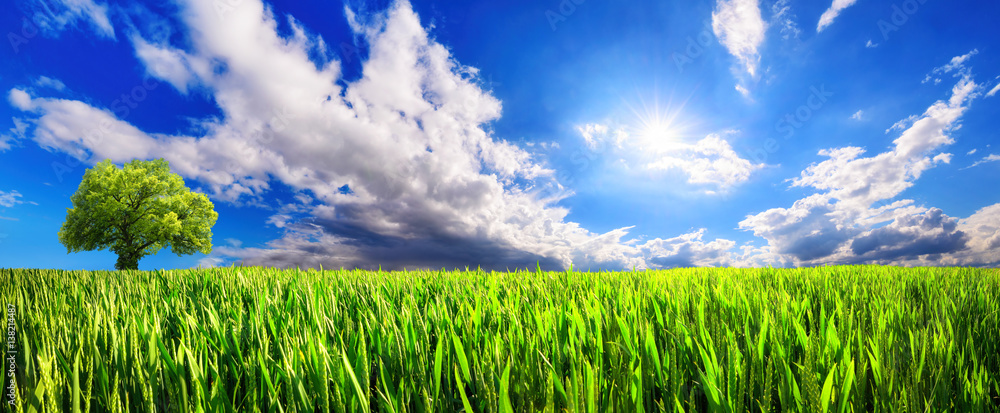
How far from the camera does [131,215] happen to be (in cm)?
2519

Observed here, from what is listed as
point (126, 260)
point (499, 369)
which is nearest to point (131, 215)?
point (126, 260)

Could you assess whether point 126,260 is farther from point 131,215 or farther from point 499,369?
point 499,369

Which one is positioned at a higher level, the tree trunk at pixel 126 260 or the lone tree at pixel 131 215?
the lone tree at pixel 131 215

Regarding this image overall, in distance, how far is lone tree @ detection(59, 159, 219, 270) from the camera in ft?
79.2

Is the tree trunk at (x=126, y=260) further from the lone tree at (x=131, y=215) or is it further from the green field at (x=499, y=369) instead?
the green field at (x=499, y=369)

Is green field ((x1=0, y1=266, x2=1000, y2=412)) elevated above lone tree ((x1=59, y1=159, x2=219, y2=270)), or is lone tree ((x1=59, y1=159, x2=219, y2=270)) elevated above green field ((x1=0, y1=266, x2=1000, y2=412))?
lone tree ((x1=59, y1=159, x2=219, y2=270))

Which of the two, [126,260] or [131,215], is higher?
[131,215]

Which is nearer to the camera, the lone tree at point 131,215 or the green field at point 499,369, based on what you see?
the green field at point 499,369

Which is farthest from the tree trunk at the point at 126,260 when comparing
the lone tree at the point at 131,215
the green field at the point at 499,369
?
the green field at the point at 499,369

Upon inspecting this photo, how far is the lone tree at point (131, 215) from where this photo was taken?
2412cm

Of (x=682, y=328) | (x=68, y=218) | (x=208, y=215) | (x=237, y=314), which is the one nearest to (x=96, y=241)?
(x=68, y=218)

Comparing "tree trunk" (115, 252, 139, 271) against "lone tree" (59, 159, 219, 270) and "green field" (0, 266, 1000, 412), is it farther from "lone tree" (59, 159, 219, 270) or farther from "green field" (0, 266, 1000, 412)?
"green field" (0, 266, 1000, 412)

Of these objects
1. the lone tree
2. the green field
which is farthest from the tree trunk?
the green field

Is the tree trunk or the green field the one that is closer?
the green field
